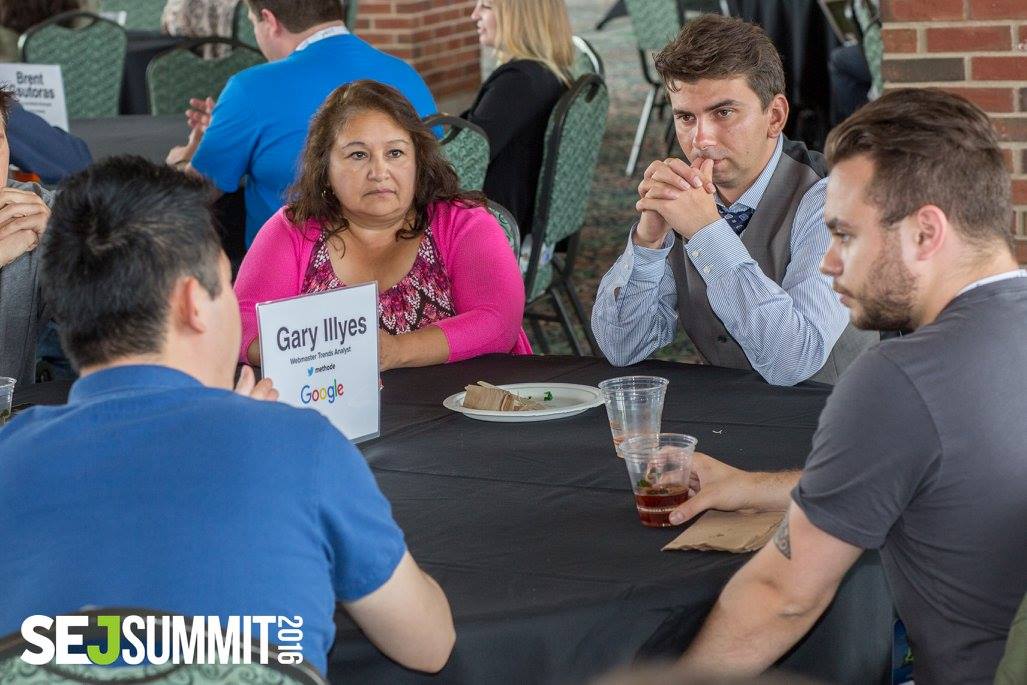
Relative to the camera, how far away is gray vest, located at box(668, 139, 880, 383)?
259cm

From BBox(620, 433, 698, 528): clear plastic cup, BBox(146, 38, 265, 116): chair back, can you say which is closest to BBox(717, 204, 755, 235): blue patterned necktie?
BBox(620, 433, 698, 528): clear plastic cup

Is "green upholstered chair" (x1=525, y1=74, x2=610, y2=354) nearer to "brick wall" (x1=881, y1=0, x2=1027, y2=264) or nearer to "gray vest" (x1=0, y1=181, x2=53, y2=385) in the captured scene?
"brick wall" (x1=881, y1=0, x2=1027, y2=264)

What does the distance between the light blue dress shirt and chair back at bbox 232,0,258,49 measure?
518 centimetres

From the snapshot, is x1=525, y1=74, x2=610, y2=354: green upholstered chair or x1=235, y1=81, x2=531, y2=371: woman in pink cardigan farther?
x1=525, y1=74, x2=610, y2=354: green upholstered chair

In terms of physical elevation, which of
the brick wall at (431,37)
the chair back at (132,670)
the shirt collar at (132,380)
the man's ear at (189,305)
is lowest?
the brick wall at (431,37)

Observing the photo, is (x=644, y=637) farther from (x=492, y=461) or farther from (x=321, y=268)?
(x=321, y=268)

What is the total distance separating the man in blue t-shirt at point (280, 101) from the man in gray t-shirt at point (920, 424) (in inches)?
101

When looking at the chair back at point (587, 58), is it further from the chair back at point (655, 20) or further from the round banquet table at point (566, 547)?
the round banquet table at point (566, 547)

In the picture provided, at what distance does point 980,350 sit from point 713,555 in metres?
0.39

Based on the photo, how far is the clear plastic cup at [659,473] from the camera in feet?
5.71

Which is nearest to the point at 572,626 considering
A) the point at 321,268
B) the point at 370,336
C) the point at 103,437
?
the point at 103,437

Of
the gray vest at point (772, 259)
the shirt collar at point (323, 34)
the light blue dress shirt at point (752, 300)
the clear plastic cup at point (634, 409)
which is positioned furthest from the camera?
the shirt collar at point (323, 34)

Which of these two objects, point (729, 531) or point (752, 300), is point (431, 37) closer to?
point (752, 300)

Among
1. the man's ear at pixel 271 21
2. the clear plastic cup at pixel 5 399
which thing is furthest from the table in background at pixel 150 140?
the clear plastic cup at pixel 5 399
